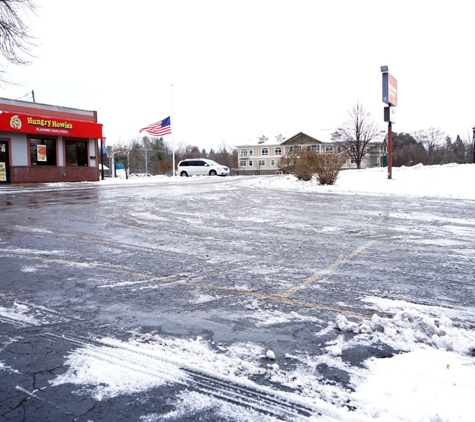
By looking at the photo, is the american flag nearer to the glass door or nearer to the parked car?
the parked car

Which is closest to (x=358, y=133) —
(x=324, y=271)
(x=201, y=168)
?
(x=201, y=168)

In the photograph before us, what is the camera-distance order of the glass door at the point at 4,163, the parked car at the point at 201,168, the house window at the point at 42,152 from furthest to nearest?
1. the parked car at the point at 201,168
2. the house window at the point at 42,152
3. the glass door at the point at 4,163

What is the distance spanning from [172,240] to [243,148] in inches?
3695

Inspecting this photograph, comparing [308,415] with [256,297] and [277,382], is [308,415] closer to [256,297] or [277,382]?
[277,382]

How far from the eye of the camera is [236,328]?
11.5ft

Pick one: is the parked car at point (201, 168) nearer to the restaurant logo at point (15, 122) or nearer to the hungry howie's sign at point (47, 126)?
the hungry howie's sign at point (47, 126)

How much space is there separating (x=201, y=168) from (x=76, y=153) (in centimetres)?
1498

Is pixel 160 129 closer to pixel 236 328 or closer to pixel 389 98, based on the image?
pixel 389 98

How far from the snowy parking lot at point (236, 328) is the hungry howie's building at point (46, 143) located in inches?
832

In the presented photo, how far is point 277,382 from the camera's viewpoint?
8.68 ft

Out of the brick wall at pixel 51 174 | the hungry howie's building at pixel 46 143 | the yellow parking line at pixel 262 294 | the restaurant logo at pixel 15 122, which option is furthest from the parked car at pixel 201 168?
the yellow parking line at pixel 262 294

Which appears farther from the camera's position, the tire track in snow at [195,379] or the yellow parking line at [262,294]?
the yellow parking line at [262,294]

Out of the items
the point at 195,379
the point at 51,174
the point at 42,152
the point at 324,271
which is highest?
the point at 42,152

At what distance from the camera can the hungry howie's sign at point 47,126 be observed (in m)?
25.1
